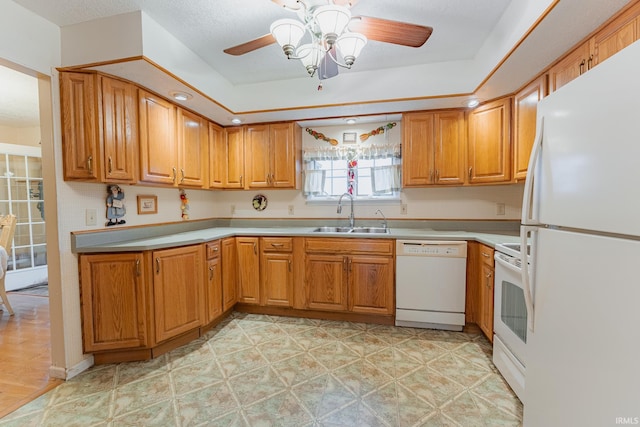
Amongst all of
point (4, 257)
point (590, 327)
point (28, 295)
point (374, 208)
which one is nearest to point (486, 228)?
point (374, 208)

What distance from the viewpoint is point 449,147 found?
281cm

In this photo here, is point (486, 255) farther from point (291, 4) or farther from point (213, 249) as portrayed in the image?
point (213, 249)

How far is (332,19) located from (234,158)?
2336 mm

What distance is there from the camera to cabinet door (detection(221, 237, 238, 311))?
2809 mm

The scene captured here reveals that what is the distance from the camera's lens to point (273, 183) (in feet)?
10.7

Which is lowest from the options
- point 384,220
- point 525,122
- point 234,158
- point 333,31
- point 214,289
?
point 214,289

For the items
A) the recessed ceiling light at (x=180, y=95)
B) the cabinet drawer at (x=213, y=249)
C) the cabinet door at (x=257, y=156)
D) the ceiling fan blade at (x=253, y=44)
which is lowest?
the cabinet drawer at (x=213, y=249)

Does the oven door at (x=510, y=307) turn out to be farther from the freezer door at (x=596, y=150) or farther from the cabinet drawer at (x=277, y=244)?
the cabinet drawer at (x=277, y=244)

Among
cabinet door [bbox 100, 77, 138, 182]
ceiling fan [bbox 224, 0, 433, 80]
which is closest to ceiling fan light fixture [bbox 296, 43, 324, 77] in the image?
ceiling fan [bbox 224, 0, 433, 80]

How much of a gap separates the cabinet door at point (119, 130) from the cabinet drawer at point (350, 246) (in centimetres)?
170

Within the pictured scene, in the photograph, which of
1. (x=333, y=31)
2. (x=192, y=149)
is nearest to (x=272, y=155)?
(x=192, y=149)

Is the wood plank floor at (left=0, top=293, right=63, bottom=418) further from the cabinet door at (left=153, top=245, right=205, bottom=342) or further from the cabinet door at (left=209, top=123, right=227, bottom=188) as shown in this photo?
the cabinet door at (left=209, top=123, right=227, bottom=188)

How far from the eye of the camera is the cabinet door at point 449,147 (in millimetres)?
2787

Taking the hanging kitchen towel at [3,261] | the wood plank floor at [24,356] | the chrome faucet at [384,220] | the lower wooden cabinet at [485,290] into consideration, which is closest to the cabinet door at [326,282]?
the chrome faucet at [384,220]
